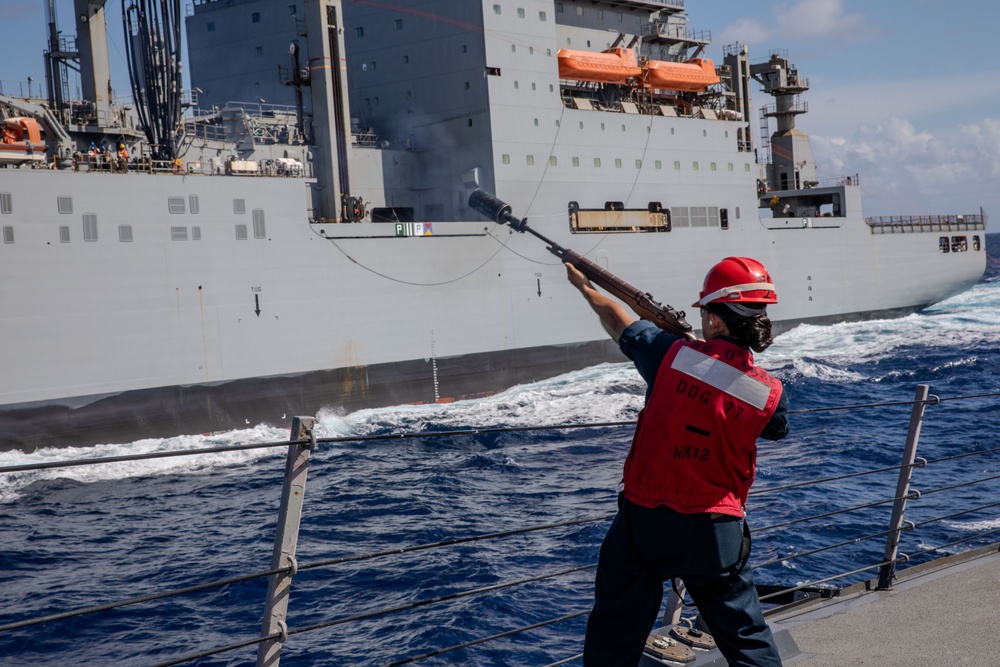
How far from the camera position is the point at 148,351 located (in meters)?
15.4

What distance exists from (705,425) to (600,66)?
22136 millimetres

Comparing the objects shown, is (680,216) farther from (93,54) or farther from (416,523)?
(416,523)

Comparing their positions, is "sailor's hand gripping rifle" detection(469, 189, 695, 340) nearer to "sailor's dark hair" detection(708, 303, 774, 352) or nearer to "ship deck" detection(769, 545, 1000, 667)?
"sailor's dark hair" detection(708, 303, 774, 352)

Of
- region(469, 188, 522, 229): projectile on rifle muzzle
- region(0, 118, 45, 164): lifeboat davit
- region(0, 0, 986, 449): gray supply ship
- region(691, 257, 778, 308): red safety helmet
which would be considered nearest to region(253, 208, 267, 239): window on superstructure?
region(0, 0, 986, 449): gray supply ship

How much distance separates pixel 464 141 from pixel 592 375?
6440mm

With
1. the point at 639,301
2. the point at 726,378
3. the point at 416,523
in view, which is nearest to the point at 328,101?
the point at 416,523

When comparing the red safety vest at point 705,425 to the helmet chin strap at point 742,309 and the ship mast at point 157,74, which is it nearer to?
the helmet chin strap at point 742,309

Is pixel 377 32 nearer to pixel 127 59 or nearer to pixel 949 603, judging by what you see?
pixel 127 59

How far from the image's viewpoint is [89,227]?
48.6 feet

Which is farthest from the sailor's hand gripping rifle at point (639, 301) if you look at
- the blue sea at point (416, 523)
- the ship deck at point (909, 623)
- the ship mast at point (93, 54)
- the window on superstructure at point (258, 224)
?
the ship mast at point (93, 54)

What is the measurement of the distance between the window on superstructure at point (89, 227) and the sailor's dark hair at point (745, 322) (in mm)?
14474

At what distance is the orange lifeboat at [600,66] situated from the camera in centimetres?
2247

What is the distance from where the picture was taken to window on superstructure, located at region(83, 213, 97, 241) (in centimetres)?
1476

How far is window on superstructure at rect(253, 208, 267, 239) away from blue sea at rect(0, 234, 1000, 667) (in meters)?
3.72
